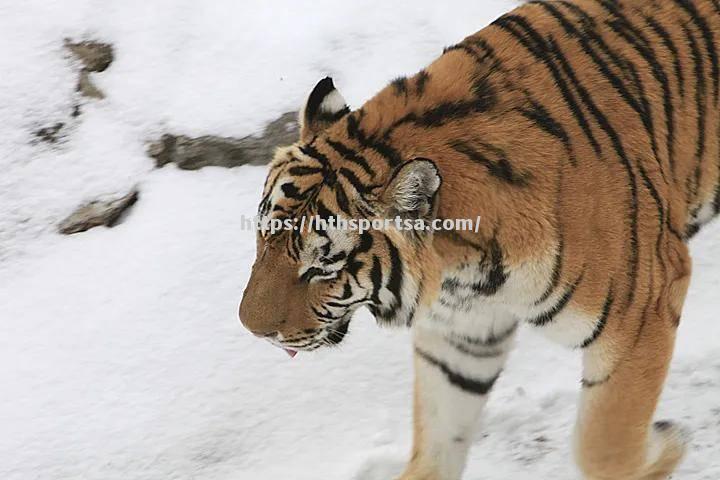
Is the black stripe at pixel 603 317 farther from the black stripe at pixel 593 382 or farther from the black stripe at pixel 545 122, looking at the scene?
the black stripe at pixel 545 122

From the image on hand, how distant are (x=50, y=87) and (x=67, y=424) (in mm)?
1276

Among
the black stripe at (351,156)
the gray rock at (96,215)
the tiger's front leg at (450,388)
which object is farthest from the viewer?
the gray rock at (96,215)

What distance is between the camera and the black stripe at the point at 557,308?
5.54ft

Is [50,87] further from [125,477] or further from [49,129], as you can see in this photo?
[125,477]

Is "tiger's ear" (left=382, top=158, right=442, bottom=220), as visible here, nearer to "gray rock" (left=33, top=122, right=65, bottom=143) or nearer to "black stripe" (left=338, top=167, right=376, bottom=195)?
"black stripe" (left=338, top=167, right=376, bottom=195)

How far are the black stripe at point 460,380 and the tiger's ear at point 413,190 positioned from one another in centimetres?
62

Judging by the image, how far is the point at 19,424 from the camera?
2355 mm

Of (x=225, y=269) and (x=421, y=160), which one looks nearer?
(x=421, y=160)

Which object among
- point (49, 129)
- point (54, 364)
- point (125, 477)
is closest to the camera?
point (125, 477)

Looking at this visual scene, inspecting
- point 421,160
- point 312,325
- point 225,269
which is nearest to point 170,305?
point 225,269

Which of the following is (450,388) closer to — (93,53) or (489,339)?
(489,339)

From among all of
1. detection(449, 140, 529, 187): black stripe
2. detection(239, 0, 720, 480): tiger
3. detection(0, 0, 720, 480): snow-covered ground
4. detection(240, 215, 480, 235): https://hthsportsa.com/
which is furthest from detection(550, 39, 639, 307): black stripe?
detection(0, 0, 720, 480): snow-covered ground

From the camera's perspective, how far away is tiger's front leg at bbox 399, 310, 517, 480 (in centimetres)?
204

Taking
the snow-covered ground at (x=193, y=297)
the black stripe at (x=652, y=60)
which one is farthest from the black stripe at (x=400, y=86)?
the snow-covered ground at (x=193, y=297)
